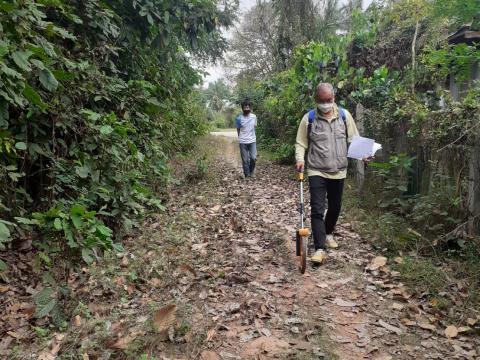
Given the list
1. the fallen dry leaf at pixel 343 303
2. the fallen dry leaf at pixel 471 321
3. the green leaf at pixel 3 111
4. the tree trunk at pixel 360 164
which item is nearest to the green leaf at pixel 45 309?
the green leaf at pixel 3 111

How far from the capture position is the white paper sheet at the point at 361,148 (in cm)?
444

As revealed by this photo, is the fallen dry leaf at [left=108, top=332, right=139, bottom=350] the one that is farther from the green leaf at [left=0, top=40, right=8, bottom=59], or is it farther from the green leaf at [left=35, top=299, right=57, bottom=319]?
the green leaf at [left=0, top=40, right=8, bottom=59]

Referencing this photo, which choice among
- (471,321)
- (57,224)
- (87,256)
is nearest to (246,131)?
(87,256)

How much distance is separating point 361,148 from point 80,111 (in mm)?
3297

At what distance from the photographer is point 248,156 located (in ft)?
33.1

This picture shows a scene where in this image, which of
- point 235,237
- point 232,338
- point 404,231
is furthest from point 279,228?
point 232,338

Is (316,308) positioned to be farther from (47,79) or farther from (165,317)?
(47,79)

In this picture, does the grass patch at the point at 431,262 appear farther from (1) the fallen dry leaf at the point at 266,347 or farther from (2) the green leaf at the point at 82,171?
(2) the green leaf at the point at 82,171

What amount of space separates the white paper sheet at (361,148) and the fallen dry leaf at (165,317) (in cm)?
265

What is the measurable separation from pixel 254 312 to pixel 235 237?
85.2 inches

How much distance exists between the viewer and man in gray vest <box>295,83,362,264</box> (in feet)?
14.9

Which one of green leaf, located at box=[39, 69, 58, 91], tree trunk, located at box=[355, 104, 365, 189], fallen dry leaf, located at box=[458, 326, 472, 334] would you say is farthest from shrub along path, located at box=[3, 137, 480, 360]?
green leaf, located at box=[39, 69, 58, 91]

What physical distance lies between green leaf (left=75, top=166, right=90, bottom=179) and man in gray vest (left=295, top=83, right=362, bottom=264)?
245 cm

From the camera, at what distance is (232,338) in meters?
3.18
